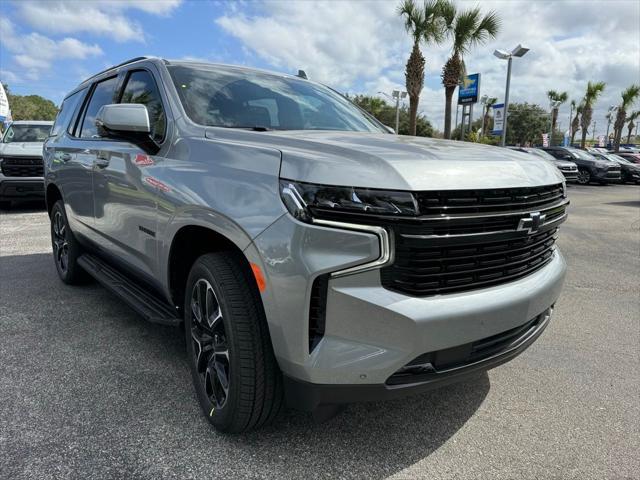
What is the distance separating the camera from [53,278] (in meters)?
5.14

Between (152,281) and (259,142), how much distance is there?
1.25m

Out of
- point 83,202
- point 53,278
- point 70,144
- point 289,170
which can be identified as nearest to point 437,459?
point 289,170

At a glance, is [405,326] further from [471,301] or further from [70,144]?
[70,144]

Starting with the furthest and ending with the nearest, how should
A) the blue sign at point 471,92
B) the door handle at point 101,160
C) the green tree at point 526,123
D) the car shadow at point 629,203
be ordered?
the green tree at point 526,123, the blue sign at point 471,92, the car shadow at point 629,203, the door handle at point 101,160

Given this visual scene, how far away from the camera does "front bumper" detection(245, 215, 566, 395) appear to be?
1790 mm

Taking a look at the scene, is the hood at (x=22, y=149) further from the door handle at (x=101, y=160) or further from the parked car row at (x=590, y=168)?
the parked car row at (x=590, y=168)

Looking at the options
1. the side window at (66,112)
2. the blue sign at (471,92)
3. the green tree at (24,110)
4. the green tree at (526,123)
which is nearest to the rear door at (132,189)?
the side window at (66,112)

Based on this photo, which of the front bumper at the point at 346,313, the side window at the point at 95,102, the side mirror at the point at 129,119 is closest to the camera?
the front bumper at the point at 346,313

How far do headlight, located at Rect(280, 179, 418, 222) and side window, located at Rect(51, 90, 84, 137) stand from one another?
3.79 m

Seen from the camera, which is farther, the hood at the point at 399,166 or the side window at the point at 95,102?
the side window at the point at 95,102

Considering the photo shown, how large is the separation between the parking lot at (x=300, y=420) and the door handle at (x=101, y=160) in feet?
4.00

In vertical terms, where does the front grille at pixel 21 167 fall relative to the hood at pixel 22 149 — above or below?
below

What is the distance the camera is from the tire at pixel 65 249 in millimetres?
4594

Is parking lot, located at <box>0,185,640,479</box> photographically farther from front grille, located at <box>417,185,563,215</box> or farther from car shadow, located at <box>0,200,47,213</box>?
car shadow, located at <box>0,200,47,213</box>
